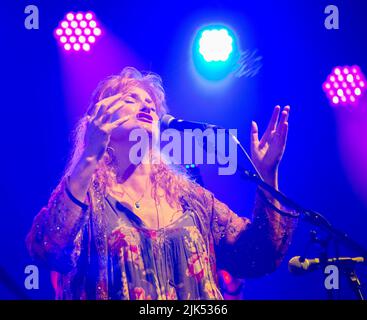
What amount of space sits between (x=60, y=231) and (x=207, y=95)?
3.80 feet

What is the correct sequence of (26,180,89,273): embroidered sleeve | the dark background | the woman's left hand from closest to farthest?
(26,180,89,273): embroidered sleeve
the woman's left hand
the dark background

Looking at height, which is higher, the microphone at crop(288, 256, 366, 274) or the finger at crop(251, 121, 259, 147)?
the finger at crop(251, 121, 259, 147)

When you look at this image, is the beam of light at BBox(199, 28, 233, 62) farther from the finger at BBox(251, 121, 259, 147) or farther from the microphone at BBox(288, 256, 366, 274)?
the microphone at BBox(288, 256, 366, 274)

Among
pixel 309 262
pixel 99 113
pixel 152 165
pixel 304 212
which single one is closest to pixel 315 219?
pixel 304 212

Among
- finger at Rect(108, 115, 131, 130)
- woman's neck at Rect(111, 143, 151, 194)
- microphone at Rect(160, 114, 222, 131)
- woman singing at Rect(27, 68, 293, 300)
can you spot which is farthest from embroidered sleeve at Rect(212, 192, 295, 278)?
finger at Rect(108, 115, 131, 130)

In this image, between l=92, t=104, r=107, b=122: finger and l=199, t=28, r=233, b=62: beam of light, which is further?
l=199, t=28, r=233, b=62: beam of light

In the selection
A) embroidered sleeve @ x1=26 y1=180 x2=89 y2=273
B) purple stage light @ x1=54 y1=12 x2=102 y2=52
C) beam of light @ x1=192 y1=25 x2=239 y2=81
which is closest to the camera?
embroidered sleeve @ x1=26 y1=180 x2=89 y2=273

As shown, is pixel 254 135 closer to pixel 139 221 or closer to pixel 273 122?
pixel 273 122

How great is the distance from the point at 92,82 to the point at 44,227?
2.74ft

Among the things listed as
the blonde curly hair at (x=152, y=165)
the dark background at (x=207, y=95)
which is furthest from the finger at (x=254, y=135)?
the blonde curly hair at (x=152, y=165)

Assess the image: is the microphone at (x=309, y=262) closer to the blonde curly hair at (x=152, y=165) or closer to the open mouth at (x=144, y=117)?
the blonde curly hair at (x=152, y=165)

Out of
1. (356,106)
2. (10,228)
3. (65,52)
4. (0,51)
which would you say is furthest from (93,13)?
(356,106)

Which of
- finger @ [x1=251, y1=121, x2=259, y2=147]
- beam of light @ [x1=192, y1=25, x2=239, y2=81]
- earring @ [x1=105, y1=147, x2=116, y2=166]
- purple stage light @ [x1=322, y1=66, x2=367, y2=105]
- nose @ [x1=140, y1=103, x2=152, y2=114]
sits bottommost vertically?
earring @ [x1=105, y1=147, x2=116, y2=166]

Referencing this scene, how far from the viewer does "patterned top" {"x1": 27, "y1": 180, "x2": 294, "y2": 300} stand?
2840 mm
